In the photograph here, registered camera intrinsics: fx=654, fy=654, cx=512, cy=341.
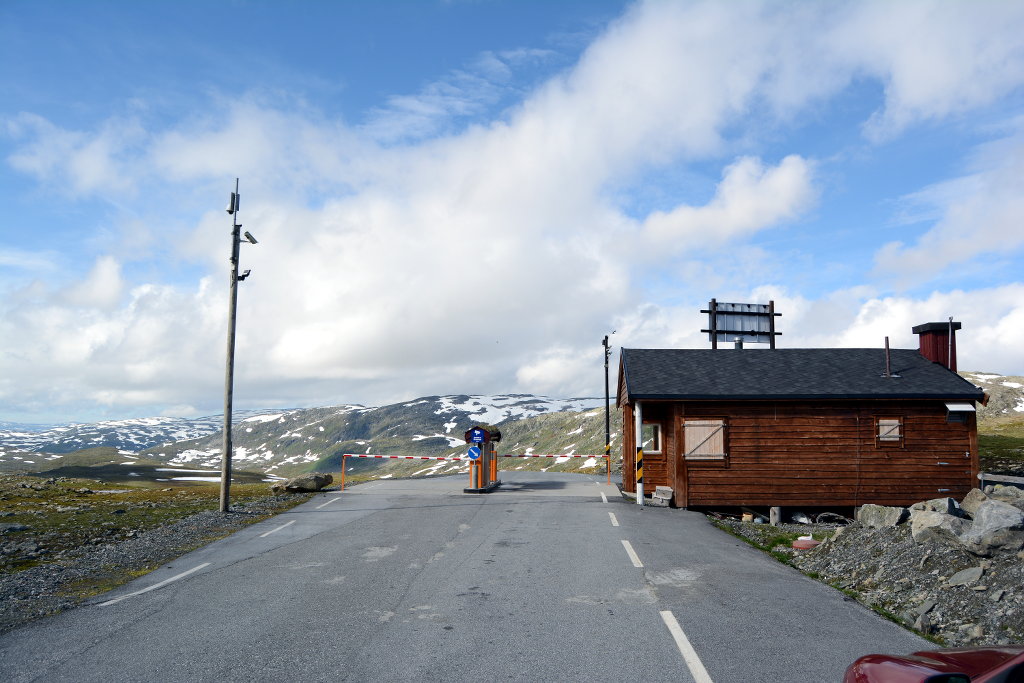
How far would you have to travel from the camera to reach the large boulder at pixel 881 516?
13414mm

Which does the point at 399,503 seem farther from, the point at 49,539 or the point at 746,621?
the point at 746,621

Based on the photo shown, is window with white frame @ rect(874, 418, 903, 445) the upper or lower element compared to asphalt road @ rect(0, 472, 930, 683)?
upper

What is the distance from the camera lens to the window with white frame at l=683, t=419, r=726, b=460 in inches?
826

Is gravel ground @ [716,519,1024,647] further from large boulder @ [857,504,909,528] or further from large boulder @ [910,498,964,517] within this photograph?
large boulder @ [910,498,964,517]

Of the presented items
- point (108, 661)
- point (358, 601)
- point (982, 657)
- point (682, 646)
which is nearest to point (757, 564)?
point (682, 646)

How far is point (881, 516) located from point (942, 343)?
1360cm

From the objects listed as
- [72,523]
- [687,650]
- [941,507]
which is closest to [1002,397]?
[941,507]

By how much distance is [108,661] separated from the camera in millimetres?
6426

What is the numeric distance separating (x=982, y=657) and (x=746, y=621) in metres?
4.63

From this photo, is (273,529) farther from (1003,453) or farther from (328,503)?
(1003,453)

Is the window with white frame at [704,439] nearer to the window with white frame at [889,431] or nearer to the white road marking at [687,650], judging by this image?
the window with white frame at [889,431]

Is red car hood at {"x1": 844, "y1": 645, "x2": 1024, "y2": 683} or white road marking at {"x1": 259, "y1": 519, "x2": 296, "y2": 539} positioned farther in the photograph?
white road marking at {"x1": 259, "y1": 519, "x2": 296, "y2": 539}

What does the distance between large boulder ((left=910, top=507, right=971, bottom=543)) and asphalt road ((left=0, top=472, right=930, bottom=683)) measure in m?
2.47

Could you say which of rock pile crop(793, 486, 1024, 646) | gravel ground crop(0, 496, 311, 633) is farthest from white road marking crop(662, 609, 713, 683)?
gravel ground crop(0, 496, 311, 633)
